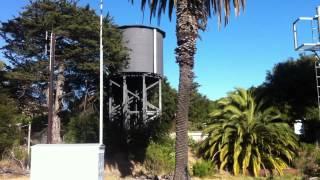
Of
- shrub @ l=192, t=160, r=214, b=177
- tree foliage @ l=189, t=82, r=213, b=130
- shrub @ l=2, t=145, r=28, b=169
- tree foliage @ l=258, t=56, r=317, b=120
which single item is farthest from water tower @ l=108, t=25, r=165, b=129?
tree foliage @ l=189, t=82, r=213, b=130

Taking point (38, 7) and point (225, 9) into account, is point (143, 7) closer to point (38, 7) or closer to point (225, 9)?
point (225, 9)

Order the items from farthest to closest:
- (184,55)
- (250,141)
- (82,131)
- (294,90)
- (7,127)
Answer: (82,131) < (294,90) < (7,127) < (250,141) < (184,55)

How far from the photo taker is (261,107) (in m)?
31.9

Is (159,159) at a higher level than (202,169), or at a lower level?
higher

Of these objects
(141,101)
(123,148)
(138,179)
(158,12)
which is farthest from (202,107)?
(158,12)

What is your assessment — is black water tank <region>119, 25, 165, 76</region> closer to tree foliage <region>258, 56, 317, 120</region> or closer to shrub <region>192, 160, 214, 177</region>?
tree foliage <region>258, 56, 317, 120</region>

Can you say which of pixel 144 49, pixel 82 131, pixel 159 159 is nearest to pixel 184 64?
pixel 159 159

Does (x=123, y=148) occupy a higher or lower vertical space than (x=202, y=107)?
lower


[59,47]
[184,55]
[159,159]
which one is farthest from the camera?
[59,47]

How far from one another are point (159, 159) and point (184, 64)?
11.7 meters

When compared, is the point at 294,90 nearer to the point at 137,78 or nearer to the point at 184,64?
the point at 137,78

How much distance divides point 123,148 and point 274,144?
9.60 meters

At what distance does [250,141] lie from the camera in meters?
29.2

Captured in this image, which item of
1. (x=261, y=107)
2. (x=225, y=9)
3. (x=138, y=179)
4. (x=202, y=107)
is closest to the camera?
(x=225, y=9)
